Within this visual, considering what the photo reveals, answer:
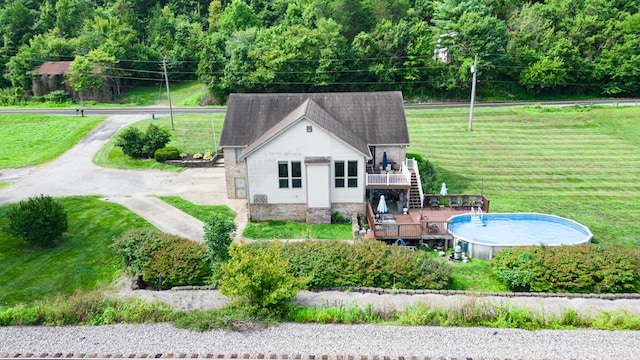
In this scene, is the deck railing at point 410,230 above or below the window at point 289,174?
below

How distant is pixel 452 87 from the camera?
182 ft

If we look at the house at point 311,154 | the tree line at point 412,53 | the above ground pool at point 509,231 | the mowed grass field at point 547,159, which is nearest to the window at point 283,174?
the house at point 311,154

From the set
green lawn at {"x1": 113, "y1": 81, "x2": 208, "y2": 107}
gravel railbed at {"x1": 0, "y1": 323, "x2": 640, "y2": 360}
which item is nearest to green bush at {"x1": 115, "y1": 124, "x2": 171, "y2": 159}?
green lawn at {"x1": 113, "y1": 81, "x2": 208, "y2": 107}

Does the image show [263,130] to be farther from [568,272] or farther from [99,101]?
[99,101]

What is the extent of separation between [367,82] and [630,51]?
3303 cm

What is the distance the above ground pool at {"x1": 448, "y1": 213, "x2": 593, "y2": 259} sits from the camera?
842 inches

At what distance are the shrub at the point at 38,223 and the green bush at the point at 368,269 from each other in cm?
1187

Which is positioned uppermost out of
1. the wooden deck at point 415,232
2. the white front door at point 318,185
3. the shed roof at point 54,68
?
the shed roof at point 54,68

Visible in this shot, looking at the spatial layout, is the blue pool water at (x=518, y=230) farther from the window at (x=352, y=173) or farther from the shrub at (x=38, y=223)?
the shrub at (x=38, y=223)

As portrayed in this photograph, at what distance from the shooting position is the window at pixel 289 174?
24.8m

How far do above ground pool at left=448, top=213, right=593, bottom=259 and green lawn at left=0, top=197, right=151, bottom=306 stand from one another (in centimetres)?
1636

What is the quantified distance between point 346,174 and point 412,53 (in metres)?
37.6

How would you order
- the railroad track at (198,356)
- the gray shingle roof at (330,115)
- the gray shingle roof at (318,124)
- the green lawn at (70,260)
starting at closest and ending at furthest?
1. the railroad track at (198,356)
2. the green lawn at (70,260)
3. the gray shingle roof at (318,124)
4. the gray shingle roof at (330,115)

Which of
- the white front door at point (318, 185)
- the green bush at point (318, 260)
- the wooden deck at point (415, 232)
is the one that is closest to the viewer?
the green bush at point (318, 260)
